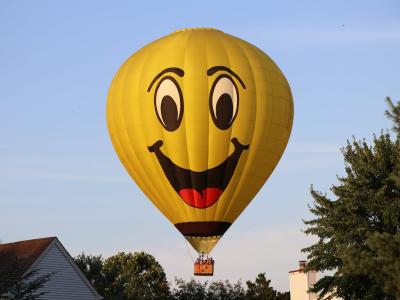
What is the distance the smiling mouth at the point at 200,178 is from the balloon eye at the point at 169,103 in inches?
40.3

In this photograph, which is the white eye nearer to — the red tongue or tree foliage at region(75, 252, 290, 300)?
the red tongue

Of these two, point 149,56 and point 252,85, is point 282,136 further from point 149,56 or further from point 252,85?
point 149,56

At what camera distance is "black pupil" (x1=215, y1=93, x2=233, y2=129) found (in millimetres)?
39906

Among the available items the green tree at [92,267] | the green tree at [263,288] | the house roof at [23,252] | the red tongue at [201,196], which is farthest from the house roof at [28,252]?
the green tree at [263,288]

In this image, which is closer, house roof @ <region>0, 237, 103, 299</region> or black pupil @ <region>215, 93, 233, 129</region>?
black pupil @ <region>215, 93, 233, 129</region>

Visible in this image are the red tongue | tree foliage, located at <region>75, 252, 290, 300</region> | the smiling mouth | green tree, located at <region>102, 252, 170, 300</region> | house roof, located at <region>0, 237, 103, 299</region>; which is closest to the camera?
the smiling mouth

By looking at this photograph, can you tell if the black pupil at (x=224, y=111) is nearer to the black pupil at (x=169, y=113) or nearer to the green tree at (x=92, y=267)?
the black pupil at (x=169, y=113)

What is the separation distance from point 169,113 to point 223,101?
2.39 metres

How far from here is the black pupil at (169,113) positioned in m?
39.9

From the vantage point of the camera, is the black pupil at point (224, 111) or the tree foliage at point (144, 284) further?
the tree foliage at point (144, 284)

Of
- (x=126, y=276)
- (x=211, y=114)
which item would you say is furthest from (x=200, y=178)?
(x=126, y=276)

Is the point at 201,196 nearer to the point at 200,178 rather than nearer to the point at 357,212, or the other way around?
the point at 200,178

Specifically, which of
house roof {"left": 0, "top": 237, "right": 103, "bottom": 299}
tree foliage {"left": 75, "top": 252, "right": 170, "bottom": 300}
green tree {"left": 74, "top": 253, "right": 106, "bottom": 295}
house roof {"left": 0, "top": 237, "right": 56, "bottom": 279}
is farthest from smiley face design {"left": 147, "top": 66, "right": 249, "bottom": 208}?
green tree {"left": 74, "top": 253, "right": 106, "bottom": 295}

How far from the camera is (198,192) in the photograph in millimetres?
40594
